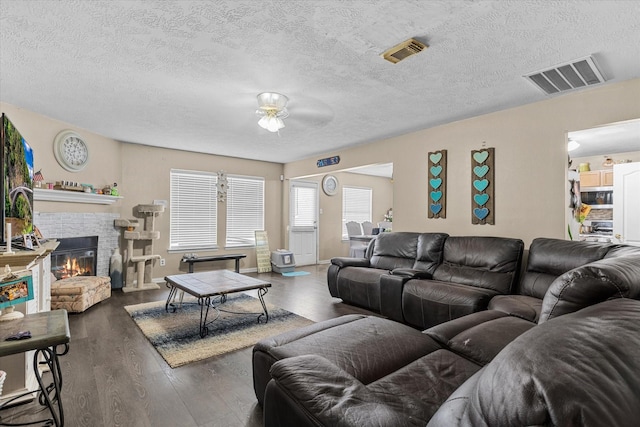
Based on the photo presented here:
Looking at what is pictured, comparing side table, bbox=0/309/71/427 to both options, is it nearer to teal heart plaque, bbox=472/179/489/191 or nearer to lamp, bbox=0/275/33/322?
lamp, bbox=0/275/33/322

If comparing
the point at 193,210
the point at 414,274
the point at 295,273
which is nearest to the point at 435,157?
the point at 414,274

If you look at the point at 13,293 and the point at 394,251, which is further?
the point at 394,251

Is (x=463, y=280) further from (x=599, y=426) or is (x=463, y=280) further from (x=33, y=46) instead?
(x=33, y=46)

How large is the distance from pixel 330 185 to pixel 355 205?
1.05m

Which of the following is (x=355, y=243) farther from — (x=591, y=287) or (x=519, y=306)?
(x=591, y=287)

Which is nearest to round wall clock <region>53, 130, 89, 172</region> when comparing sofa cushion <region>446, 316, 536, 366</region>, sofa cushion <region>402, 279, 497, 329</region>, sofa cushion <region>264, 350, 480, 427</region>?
sofa cushion <region>264, 350, 480, 427</region>

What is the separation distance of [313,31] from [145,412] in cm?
266

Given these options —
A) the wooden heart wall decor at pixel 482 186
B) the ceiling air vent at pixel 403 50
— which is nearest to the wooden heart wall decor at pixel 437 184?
the wooden heart wall decor at pixel 482 186

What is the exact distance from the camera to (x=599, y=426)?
51 cm

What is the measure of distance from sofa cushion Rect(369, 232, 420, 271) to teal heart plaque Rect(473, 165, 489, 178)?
1080 mm

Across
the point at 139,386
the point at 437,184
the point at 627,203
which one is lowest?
the point at 139,386

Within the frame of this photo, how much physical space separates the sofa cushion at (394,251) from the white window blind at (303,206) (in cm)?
305

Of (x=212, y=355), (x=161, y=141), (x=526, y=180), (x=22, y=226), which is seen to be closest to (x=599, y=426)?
(x=212, y=355)

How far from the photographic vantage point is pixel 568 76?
2697 millimetres
